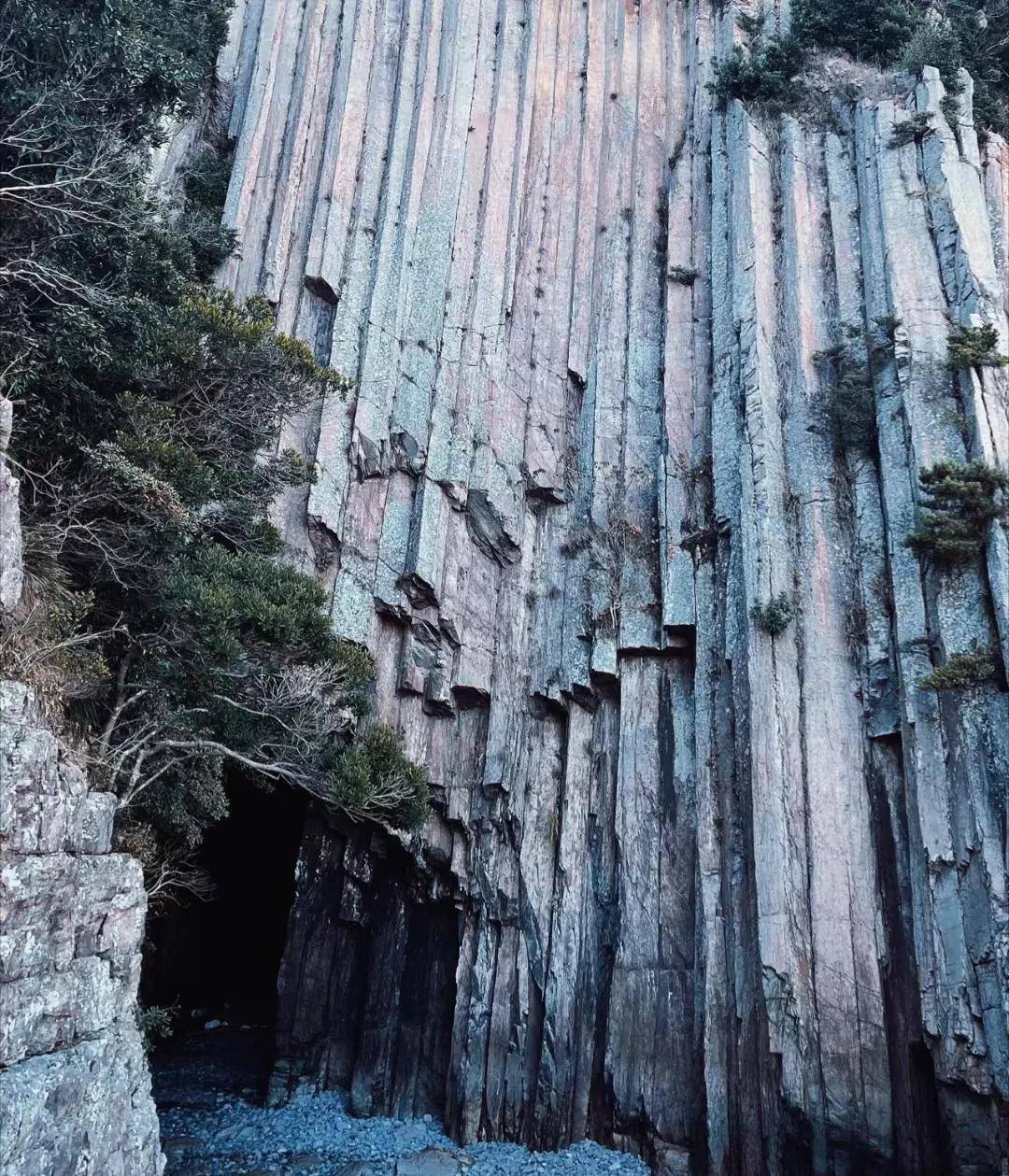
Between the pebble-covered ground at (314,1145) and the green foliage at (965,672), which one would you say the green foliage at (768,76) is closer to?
the green foliage at (965,672)

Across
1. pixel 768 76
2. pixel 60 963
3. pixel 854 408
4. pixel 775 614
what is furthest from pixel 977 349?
pixel 60 963

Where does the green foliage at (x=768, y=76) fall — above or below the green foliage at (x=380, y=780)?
above

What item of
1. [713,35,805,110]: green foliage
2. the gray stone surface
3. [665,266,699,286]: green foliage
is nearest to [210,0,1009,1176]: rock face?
[665,266,699,286]: green foliage

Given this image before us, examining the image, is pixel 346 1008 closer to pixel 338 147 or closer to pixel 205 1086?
pixel 205 1086

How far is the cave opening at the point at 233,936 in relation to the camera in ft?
73.4

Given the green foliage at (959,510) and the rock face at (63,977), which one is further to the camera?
the green foliage at (959,510)

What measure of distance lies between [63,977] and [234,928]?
62.4 feet

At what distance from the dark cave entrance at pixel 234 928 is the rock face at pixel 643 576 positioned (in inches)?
284

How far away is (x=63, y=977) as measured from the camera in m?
9.36

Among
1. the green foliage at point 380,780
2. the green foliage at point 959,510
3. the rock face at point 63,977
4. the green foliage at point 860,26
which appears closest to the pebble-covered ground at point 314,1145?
the green foliage at point 380,780

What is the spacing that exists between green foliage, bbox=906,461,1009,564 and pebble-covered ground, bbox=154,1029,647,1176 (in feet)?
30.9

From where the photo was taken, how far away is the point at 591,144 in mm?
22453

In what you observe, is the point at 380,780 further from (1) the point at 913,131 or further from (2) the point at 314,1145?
(1) the point at 913,131

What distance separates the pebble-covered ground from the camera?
14.1m
